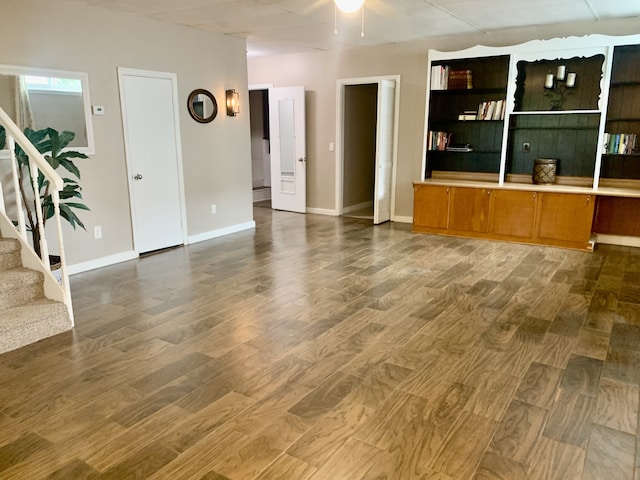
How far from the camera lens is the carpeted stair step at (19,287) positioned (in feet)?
11.3

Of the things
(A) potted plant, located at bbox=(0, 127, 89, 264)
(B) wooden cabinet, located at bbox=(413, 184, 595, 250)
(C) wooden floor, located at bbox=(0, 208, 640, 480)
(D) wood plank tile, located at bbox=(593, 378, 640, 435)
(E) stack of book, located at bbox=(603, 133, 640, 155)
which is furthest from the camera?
(B) wooden cabinet, located at bbox=(413, 184, 595, 250)

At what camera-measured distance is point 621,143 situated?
5559 mm

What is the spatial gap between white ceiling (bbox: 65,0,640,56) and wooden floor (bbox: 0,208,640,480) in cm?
266

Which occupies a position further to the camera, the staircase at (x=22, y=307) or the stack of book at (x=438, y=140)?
the stack of book at (x=438, y=140)

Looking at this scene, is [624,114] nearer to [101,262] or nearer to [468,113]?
[468,113]

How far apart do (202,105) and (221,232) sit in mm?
1700

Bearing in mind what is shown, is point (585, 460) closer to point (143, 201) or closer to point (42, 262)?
point (42, 262)

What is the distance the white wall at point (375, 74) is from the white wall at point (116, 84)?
1537 millimetres

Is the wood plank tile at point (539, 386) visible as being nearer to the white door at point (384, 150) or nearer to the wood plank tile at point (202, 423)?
the wood plank tile at point (202, 423)

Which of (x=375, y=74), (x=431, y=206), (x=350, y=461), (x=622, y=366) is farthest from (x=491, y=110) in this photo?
(x=350, y=461)

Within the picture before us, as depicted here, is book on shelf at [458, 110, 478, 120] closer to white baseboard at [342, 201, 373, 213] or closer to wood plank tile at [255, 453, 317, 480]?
white baseboard at [342, 201, 373, 213]

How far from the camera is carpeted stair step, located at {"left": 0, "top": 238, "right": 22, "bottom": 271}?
369cm

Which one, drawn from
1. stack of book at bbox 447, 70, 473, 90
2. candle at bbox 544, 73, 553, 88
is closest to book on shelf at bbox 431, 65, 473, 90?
stack of book at bbox 447, 70, 473, 90

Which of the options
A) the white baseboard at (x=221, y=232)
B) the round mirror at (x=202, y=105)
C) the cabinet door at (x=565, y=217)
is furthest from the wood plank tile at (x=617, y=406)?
the round mirror at (x=202, y=105)
